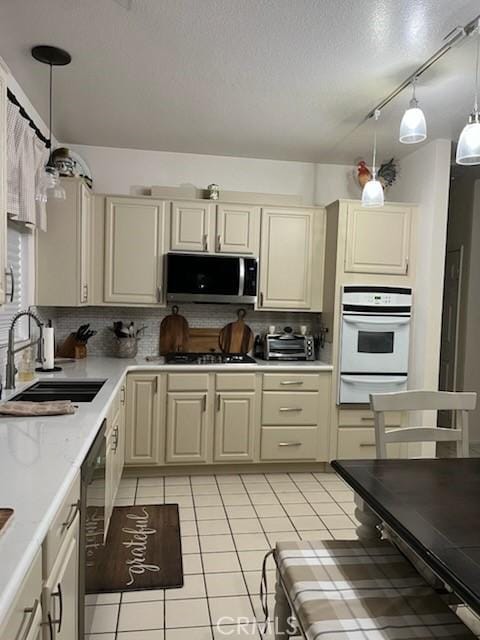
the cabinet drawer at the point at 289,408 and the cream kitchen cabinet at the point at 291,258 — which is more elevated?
the cream kitchen cabinet at the point at 291,258

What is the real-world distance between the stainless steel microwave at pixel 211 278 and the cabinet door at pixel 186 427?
0.78 metres

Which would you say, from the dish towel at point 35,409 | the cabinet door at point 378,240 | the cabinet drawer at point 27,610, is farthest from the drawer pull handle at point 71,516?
the cabinet door at point 378,240

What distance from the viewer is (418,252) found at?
12.2 ft

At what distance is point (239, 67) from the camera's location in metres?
2.46

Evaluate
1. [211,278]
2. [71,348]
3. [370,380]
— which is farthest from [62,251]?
[370,380]

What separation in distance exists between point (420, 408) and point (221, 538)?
4.54ft

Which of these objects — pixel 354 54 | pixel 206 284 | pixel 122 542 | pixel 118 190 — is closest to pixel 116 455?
pixel 122 542

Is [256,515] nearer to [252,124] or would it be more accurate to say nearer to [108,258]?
[108,258]

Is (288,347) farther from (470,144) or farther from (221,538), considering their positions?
(470,144)

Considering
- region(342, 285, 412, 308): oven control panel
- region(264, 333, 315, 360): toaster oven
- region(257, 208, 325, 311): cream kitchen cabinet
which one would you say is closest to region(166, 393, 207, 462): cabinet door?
region(264, 333, 315, 360): toaster oven

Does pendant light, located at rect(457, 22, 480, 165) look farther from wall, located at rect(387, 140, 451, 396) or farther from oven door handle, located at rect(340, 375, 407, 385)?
oven door handle, located at rect(340, 375, 407, 385)

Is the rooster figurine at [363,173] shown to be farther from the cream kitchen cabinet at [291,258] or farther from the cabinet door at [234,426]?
the cabinet door at [234,426]

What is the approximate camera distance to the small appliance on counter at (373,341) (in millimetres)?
3627

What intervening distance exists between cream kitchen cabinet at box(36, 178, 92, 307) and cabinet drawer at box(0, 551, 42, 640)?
2429 millimetres
